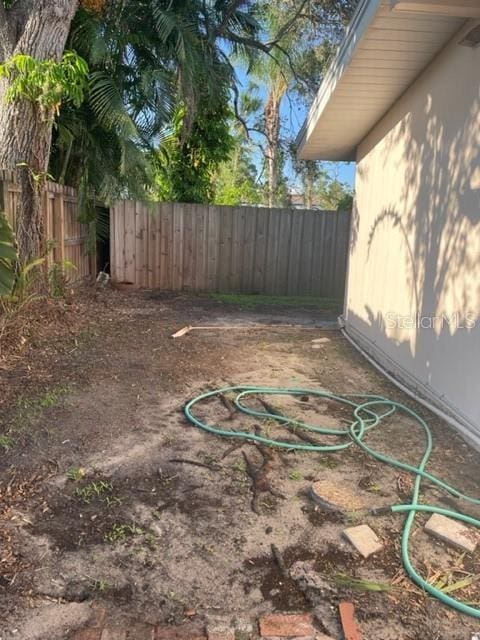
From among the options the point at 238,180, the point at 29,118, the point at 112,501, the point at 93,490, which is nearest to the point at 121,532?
the point at 112,501

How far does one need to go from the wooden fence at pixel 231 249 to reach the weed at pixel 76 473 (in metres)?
6.97

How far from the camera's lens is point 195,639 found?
5.34 feet

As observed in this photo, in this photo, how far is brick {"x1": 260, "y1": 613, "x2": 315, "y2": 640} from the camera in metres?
1.66

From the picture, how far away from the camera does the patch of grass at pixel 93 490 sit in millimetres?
2459

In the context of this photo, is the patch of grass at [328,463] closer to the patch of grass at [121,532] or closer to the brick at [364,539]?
the brick at [364,539]

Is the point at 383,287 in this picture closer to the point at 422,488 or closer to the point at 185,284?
the point at 422,488

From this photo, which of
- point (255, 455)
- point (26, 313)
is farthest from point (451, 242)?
point (26, 313)

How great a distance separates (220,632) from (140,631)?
0.92 feet

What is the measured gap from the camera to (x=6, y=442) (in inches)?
116

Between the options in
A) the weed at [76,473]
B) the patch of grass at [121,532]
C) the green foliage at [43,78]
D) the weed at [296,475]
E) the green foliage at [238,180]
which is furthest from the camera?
the green foliage at [238,180]

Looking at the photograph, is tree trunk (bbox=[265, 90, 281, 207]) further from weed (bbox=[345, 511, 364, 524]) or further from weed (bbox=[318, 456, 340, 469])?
weed (bbox=[345, 511, 364, 524])

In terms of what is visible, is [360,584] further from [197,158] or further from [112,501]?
[197,158]

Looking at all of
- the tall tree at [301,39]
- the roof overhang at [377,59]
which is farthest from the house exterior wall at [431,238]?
the tall tree at [301,39]

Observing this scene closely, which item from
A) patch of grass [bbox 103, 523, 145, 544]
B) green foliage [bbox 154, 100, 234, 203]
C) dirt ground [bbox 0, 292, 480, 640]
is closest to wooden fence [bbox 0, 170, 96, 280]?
dirt ground [bbox 0, 292, 480, 640]
